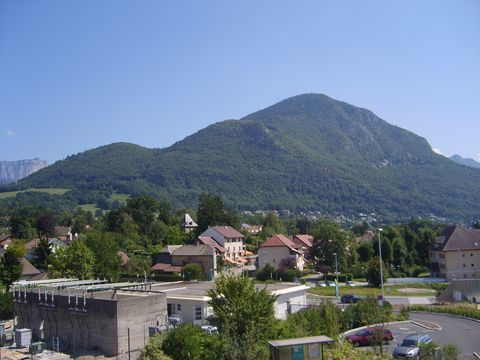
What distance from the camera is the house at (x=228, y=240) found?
88.5m

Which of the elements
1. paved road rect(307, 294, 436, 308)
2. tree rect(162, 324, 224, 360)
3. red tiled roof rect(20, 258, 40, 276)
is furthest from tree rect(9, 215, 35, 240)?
tree rect(162, 324, 224, 360)

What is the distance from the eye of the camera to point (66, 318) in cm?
3291

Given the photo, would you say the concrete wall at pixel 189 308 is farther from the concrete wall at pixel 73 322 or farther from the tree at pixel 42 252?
the tree at pixel 42 252

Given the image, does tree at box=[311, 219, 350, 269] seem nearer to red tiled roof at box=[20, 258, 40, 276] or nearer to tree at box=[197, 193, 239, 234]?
tree at box=[197, 193, 239, 234]

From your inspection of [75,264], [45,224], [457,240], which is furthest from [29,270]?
[457,240]

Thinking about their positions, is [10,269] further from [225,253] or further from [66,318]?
[225,253]

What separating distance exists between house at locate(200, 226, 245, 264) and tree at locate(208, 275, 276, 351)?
6086 cm

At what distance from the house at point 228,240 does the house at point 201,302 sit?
45.7 metres

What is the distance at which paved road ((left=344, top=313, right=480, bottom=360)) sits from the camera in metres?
27.7

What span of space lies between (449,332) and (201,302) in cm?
1609

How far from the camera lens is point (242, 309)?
83.3 feet

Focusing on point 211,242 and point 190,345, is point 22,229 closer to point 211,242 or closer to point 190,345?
point 211,242

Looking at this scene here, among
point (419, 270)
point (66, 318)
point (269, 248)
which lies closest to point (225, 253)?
point (269, 248)

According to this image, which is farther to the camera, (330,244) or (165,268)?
(330,244)
